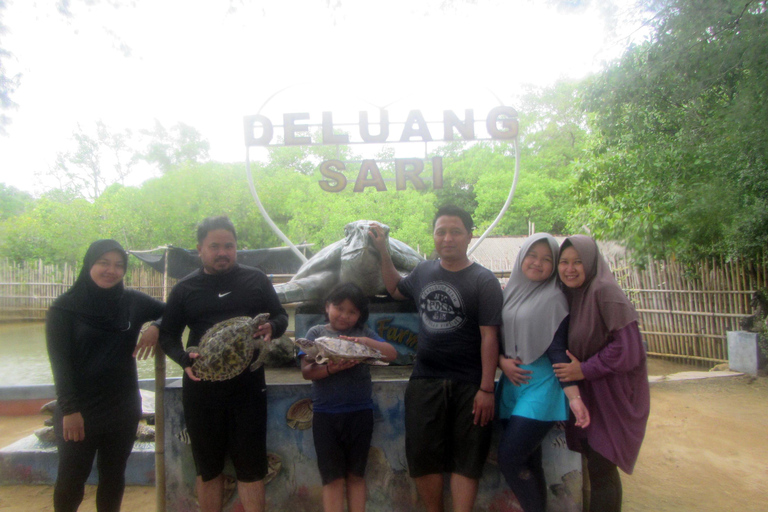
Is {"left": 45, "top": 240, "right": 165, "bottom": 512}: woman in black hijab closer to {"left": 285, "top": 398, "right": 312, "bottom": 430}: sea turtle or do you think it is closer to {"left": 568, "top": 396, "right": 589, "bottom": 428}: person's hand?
{"left": 285, "top": 398, "right": 312, "bottom": 430}: sea turtle

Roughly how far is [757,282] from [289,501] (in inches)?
259

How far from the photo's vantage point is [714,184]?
5.20 m

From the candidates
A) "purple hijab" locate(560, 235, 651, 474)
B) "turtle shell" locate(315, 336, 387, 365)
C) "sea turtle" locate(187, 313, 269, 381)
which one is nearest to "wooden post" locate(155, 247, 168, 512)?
"sea turtle" locate(187, 313, 269, 381)

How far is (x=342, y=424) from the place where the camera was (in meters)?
2.12

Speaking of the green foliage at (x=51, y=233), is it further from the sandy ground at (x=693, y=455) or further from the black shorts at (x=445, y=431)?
the black shorts at (x=445, y=431)

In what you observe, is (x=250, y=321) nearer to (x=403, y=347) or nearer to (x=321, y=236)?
(x=403, y=347)

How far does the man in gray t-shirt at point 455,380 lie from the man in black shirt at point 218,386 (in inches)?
27.4

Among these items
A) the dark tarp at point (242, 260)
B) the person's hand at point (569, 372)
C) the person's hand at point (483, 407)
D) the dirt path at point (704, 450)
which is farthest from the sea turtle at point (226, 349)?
the dark tarp at point (242, 260)

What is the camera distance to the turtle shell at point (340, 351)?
6.77ft

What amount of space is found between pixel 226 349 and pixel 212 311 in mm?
216

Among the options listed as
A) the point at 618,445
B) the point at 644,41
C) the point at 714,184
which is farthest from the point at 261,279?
the point at 644,41

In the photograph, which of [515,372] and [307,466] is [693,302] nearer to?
[515,372]

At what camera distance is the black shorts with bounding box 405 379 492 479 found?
208cm

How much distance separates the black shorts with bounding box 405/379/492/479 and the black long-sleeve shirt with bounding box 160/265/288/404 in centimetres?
75
